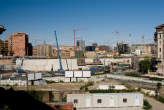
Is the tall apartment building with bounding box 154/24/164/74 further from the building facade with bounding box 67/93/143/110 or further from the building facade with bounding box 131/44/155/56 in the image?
the building facade with bounding box 131/44/155/56

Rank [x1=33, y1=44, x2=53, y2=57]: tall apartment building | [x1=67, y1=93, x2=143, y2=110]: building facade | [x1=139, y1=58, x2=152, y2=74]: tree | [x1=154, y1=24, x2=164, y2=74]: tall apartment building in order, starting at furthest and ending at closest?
[x1=33, y1=44, x2=53, y2=57]: tall apartment building → [x1=139, y1=58, x2=152, y2=74]: tree → [x1=154, y1=24, x2=164, y2=74]: tall apartment building → [x1=67, y1=93, x2=143, y2=110]: building facade

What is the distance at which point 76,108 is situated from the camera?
1673 cm

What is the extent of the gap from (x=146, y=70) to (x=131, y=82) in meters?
14.0

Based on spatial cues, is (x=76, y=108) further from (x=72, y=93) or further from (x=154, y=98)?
(x=154, y=98)

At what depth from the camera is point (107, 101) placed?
56.1 ft

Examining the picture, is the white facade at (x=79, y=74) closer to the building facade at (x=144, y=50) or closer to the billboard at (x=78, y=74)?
the billboard at (x=78, y=74)

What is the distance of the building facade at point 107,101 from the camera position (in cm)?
1680

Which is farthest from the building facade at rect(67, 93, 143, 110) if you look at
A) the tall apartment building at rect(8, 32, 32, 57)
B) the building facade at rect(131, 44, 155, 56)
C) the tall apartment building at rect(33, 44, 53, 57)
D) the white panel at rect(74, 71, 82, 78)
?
the tall apartment building at rect(33, 44, 53, 57)

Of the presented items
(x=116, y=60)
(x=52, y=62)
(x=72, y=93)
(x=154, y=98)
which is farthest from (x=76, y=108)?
(x=116, y=60)

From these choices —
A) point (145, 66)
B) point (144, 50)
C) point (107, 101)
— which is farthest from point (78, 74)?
point (144, 50)

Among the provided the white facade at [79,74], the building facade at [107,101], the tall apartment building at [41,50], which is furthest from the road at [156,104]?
the tall apartment building at [41,50]

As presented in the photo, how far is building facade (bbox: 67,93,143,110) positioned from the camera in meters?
16.8

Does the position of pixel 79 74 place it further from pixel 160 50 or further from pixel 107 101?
pixel 160 50

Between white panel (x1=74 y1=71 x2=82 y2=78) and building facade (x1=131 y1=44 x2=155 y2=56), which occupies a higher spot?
building facade (x1=131 y1=44 x2=155 y2=56)
